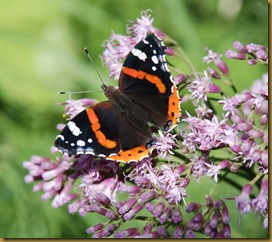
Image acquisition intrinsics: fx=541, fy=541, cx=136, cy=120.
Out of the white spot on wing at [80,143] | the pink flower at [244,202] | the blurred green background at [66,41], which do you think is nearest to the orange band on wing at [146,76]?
the white spot on wing at [80,143]

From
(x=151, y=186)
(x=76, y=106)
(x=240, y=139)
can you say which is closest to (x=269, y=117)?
(x=240, y=139)

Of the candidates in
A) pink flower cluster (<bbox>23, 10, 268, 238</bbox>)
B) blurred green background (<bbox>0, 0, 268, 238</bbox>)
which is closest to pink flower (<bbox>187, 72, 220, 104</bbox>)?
pink flower cluster (<bbox>23, 10, 268, 238</bbox>)

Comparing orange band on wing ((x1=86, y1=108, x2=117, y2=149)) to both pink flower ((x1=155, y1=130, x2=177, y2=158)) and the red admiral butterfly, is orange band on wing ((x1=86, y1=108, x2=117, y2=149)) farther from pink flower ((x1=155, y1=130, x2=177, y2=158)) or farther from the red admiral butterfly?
pink flower ((x1=155, y1=130, x2=177, y2=158))

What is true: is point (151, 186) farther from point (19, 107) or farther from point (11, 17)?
point (11, 17)

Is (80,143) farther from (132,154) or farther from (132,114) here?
(132,114)

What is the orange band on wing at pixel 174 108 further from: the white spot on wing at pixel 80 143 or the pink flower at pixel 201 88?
the white spot on wing at pixel 80 143

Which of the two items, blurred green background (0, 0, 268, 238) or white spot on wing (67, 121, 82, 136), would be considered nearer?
white spot on wing (67, 121, 82, 136)

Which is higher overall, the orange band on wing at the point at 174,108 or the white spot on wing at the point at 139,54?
the white spot on wing at the point at 139,54

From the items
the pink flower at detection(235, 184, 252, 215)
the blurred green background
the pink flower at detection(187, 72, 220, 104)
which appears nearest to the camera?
the pink flower at detection(235, 184, 252, 215)
